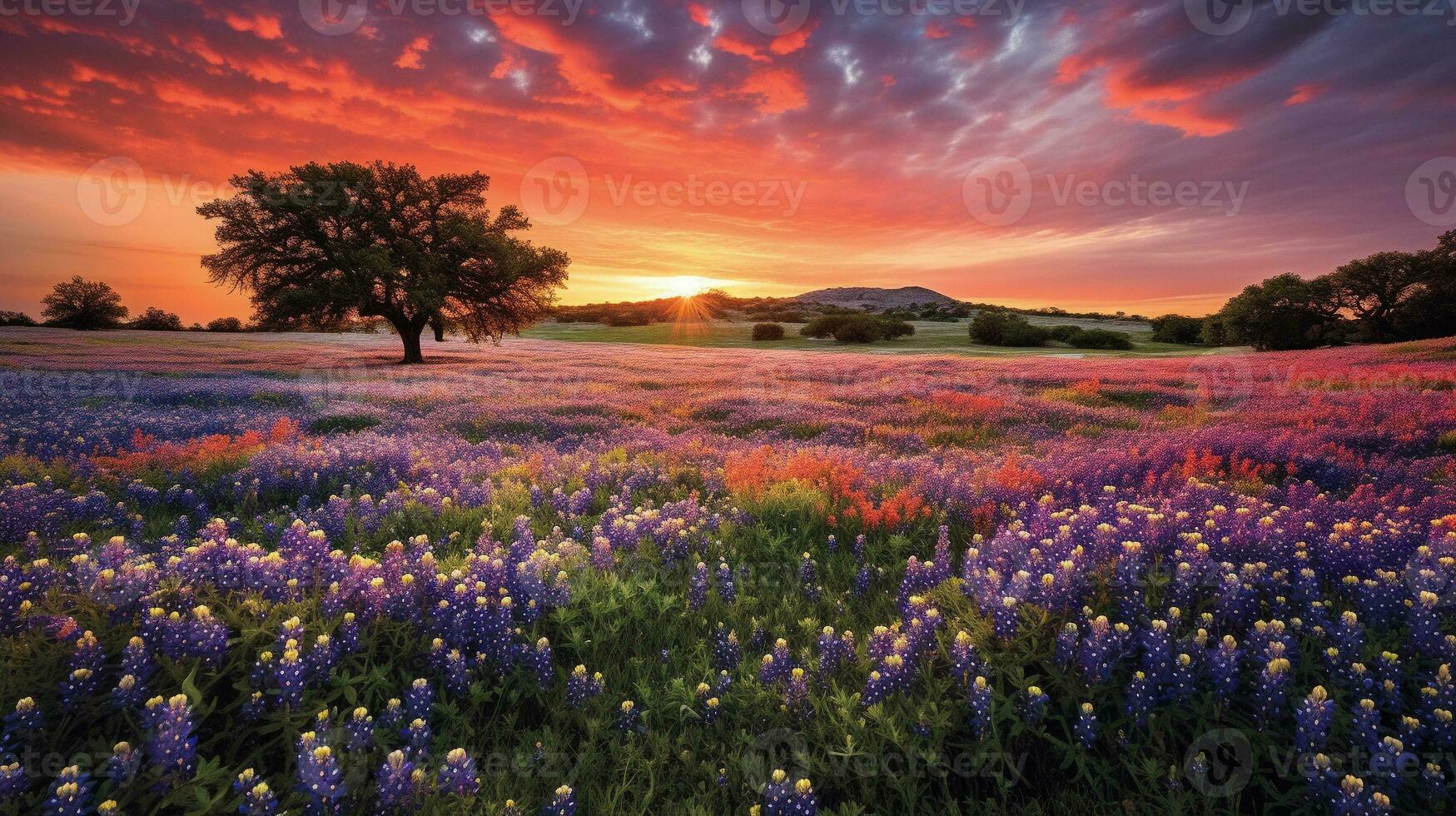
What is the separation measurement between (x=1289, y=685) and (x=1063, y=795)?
4.58 feet

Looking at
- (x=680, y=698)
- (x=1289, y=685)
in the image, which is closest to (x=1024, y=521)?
(x=1289, y=685)

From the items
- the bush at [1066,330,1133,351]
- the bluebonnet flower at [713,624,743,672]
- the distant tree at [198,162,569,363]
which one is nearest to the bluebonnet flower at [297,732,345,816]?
the bluebonnet flower at [713,624,743,672]

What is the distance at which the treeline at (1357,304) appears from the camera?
44656 mm

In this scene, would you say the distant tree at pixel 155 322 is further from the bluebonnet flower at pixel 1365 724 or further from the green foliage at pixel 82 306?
the bluebonnet flower at pixel 1365 724

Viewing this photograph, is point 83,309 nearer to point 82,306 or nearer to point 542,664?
point 82,306

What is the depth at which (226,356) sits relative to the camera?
111 ft

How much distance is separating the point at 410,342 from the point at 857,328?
49524 mm

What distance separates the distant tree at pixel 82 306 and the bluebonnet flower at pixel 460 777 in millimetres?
103216

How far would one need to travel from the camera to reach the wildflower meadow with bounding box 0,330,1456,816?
2.67 meters

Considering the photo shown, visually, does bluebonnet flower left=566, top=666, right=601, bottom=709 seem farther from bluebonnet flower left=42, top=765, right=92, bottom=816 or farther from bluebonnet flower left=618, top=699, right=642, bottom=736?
bluebonnet flower left=42, top=765, right=92, bottom=816

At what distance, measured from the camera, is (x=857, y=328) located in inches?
2783

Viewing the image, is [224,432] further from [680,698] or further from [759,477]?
[680,698]

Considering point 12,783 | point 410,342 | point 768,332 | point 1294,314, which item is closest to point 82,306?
point 410,342

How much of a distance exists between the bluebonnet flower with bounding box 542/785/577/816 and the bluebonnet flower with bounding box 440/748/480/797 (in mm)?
346
